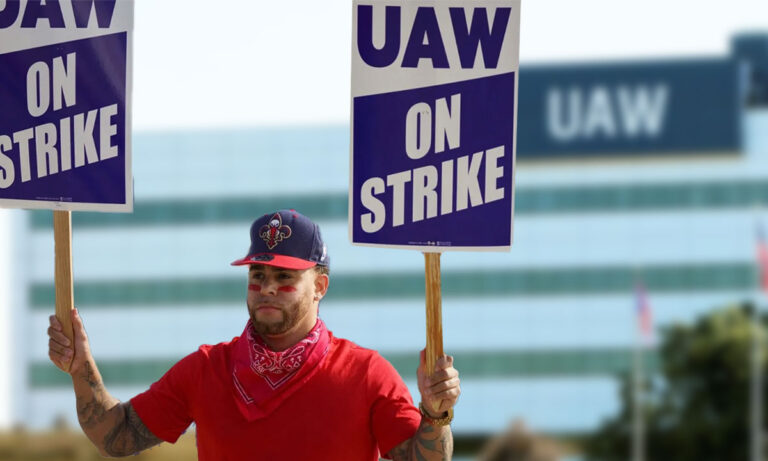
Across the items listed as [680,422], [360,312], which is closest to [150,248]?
[360,312]

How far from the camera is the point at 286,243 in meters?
3.74

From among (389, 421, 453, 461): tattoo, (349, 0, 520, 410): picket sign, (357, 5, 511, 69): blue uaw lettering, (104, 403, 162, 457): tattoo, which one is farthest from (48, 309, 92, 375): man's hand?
(357, 5, 511, 69): blue uaw lettering

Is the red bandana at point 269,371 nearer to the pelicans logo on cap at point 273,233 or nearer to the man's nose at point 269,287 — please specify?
the man's nose at point 269,287

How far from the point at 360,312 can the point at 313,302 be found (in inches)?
2010

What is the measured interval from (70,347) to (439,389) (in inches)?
43.3

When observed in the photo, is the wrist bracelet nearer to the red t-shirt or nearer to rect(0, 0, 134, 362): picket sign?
the red t-shirt

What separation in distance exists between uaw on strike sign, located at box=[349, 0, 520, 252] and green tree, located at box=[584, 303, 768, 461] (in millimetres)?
36352

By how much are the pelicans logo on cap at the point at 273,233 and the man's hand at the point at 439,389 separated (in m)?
0.58

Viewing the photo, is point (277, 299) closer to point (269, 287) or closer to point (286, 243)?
point (269, 287)

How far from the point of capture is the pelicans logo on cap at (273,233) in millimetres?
3748

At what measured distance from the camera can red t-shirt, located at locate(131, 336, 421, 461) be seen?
3.65 m

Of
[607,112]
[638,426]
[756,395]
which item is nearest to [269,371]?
[756,395]

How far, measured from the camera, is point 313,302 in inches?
149

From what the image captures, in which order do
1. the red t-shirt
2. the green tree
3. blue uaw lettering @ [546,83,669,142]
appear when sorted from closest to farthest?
the red t-shirt, the green tree, blue uaw lettering @ [546,83,669,142]
